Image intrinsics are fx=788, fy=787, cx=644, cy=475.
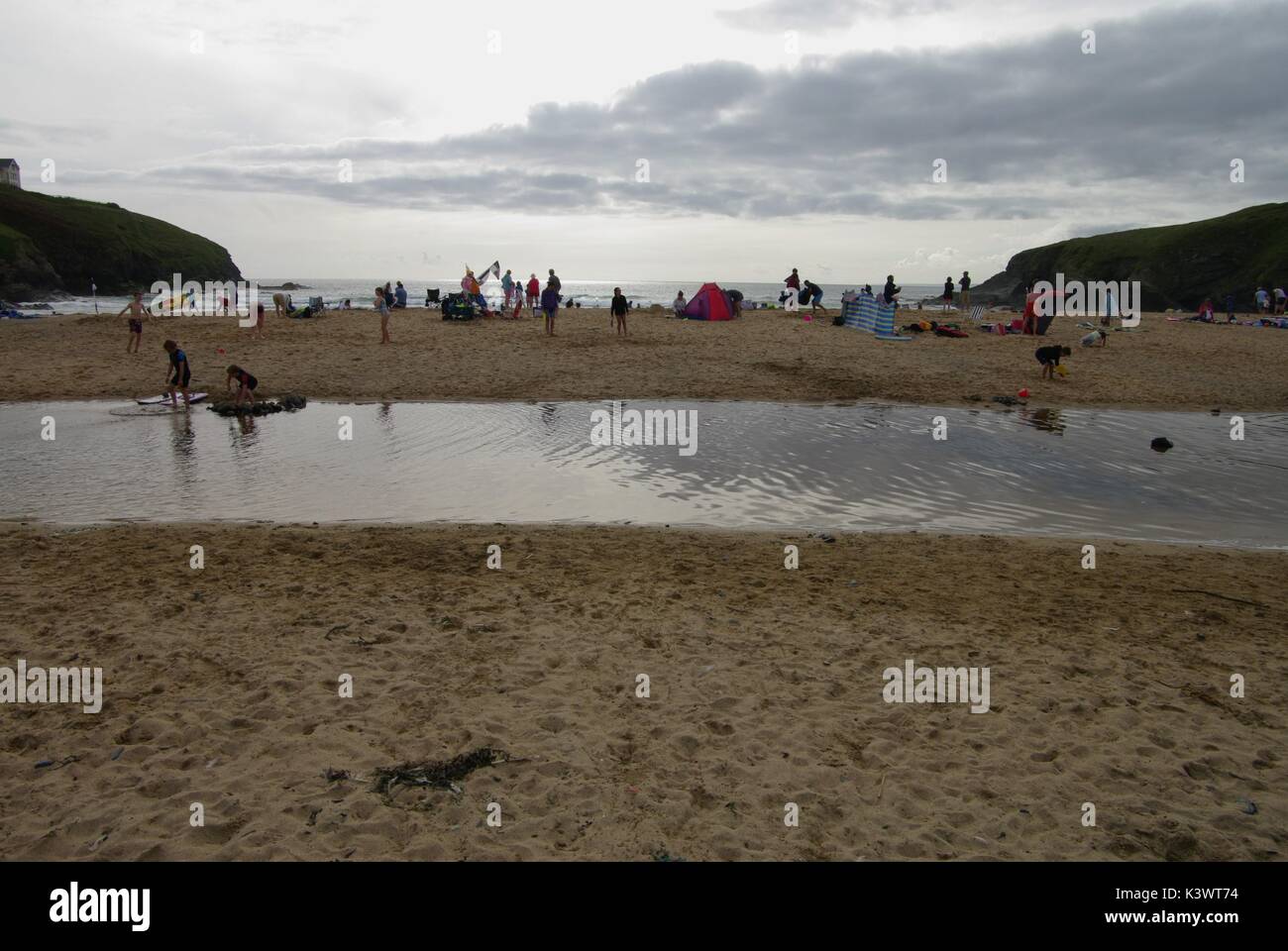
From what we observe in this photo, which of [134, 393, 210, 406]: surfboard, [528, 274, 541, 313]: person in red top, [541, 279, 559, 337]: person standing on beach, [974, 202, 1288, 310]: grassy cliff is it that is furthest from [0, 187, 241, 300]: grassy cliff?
[974, 202, 1288, 310]: grassy cliff

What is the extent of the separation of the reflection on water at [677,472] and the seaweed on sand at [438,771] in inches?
230

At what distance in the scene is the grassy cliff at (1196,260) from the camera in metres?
64.2

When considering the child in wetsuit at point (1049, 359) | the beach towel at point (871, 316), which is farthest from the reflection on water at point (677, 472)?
the beach towel at point (871, 316)

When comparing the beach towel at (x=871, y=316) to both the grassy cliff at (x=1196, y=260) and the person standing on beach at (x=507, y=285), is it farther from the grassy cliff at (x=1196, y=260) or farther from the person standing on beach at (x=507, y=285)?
the grassy cliff at (x=1196, y=260)

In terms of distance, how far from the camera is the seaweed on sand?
500 cm

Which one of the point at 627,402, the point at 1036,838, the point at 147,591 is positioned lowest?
the point at 1036,838

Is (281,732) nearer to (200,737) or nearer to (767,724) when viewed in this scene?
(200,737)

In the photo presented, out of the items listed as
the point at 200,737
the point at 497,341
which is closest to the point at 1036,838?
the point at 200,737

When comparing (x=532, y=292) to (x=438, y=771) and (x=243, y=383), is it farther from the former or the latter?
(x=438, y=771)

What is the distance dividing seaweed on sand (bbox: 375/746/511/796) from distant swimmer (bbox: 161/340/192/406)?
17.4 metres

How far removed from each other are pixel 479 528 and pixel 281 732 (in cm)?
505

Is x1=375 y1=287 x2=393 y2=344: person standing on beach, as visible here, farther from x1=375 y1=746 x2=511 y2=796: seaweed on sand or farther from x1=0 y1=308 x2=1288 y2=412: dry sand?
x1=375 y1=746 x2=511 y2=796: seaweed on sand

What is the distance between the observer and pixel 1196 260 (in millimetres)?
69000
